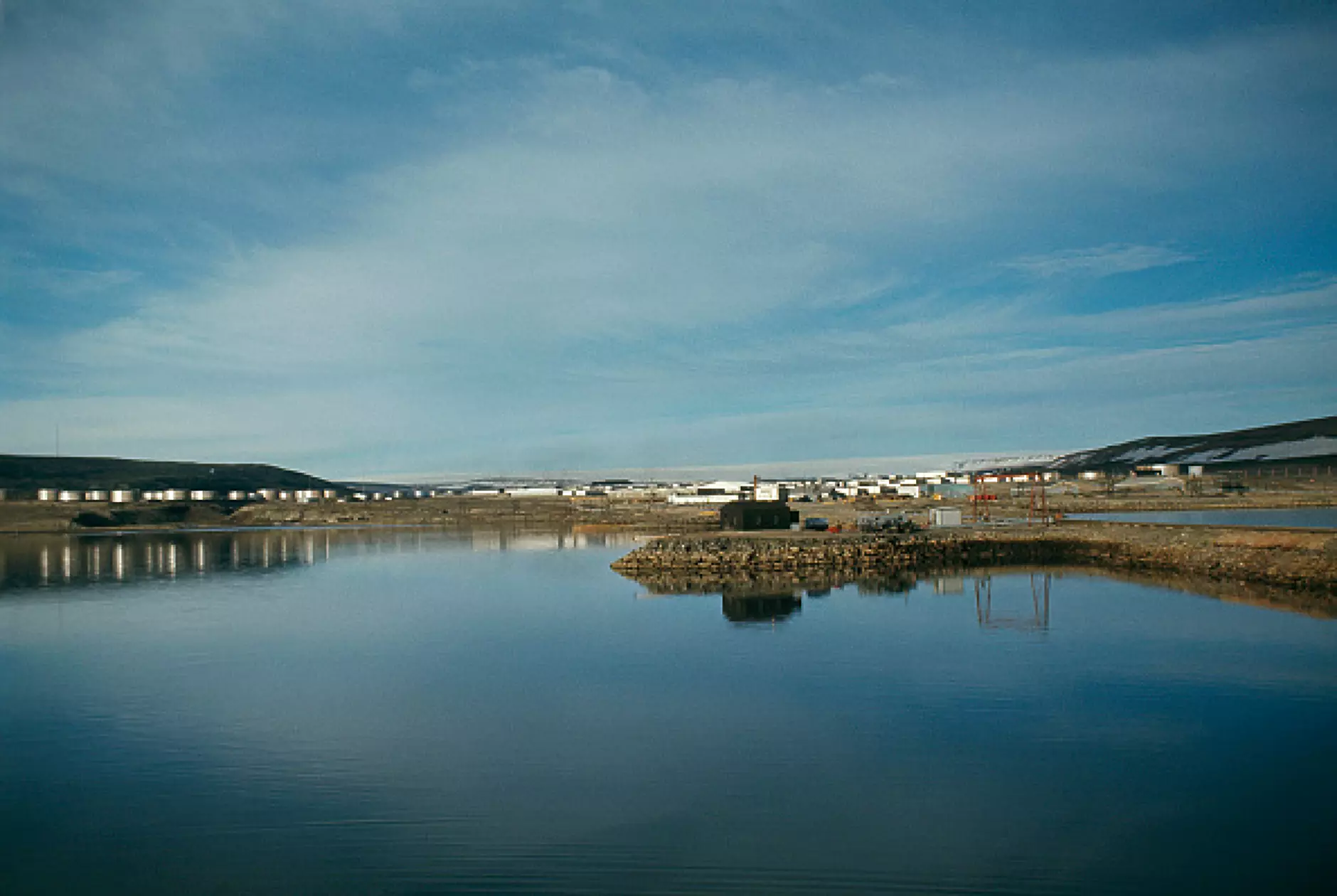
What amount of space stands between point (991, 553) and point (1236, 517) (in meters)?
23.3

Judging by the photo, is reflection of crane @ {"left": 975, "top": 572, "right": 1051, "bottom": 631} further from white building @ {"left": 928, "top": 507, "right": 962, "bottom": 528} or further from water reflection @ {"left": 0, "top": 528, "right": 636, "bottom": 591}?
water reflection @ {"left": 0, "top": 528, "right": 636, "bottom": 591}

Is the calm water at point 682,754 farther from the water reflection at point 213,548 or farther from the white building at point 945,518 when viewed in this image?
the white building at point 945,518

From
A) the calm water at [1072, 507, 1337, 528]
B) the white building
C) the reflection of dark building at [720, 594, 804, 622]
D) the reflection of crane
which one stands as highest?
the white building

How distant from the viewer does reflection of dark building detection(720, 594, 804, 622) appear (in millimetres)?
23438

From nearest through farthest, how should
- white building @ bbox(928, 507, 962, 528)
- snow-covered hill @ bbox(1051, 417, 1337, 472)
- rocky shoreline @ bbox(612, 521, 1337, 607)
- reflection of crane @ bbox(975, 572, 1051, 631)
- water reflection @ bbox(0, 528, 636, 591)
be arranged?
1. reflection of crane @ bbox(975, 572, 1051, 631)
2. rocky shoreline @ bbox(612, 521, 1337, 607)
3. water reflection @ bbox(0, 528, 636, 591)
4. white building @ bbox(928, 507, 962, 528)
5. snow-covered hill @ bbox(1051, 417, 1337, 472)

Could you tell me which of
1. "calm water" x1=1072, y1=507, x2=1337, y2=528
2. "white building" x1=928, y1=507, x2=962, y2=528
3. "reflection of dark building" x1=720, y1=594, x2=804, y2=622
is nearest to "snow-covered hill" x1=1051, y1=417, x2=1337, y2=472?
"calm water" x1=1072, y1=507, x2=1337, y2=528

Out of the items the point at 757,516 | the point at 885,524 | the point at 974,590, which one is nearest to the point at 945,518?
A: the point at 885,524

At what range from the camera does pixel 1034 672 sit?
16.3 m

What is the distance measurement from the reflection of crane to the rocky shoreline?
4908 millimetres

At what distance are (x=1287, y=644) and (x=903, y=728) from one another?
36.5ft

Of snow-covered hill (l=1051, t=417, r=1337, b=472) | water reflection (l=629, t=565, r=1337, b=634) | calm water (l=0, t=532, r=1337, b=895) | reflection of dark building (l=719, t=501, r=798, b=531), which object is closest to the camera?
calm water (l=0, t=532, r=1337, b=895)

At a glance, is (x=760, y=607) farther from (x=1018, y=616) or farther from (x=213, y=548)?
(x=213, y=548)

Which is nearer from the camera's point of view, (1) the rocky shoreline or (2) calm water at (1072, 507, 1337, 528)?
(1) the rocky shoreline

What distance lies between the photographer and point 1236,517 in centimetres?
5078
